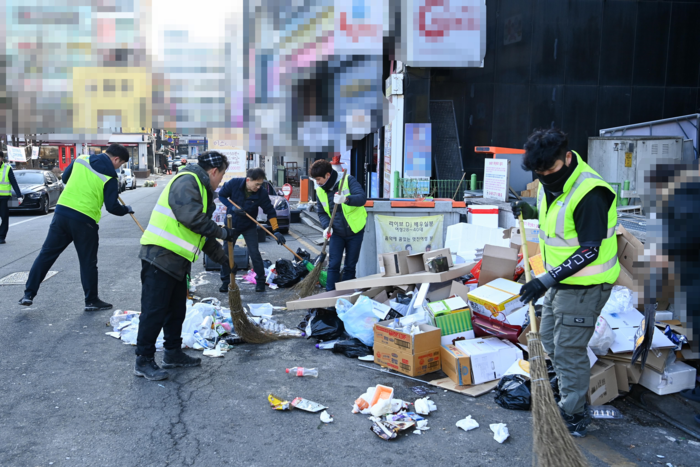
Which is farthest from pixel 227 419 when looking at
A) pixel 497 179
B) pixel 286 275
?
pixel 497 179

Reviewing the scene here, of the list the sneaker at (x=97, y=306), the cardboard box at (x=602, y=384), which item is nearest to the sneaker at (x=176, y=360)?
the sneaker at (x=97, y=306)

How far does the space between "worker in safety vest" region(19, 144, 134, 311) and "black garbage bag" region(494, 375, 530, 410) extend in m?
4.64

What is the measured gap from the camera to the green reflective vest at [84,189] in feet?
19.9

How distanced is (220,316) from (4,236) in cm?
→ 759

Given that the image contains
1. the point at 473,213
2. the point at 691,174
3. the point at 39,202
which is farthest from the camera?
the point at 39,202

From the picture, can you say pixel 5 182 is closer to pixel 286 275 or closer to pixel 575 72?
pixel 286 275

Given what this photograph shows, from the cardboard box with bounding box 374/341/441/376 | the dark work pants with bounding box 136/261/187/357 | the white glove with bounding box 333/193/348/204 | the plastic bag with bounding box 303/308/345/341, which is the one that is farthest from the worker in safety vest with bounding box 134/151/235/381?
the white glove with bounding box 333/193/348/204

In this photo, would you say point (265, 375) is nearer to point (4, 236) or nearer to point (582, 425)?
point (582, 425)

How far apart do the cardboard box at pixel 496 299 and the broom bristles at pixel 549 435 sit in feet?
5.27

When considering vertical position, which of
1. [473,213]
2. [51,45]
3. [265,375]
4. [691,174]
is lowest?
[265,375]

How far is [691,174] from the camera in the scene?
3680 millimetres

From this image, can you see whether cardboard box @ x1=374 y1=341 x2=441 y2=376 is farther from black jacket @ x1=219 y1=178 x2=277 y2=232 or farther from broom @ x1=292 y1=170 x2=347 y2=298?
black jacket @ x1=219 y1=178 x2=277 y2=232

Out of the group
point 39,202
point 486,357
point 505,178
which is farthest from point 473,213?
point 39,202

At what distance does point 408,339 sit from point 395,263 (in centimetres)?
169
